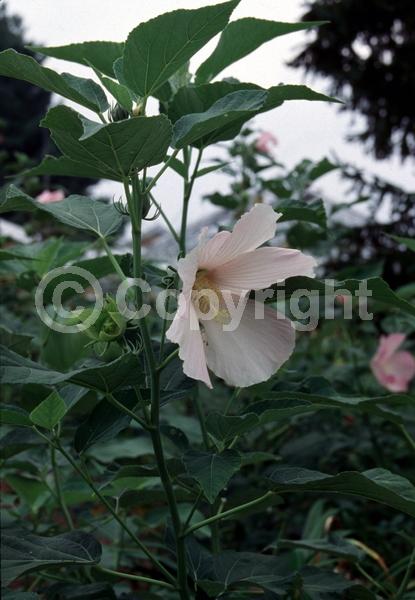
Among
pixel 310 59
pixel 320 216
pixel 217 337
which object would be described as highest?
pixel 310 59

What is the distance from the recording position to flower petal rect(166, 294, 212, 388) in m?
0.62

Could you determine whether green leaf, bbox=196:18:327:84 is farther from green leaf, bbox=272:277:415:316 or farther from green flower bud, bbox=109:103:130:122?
green leaf, bbox=272:277:415:316

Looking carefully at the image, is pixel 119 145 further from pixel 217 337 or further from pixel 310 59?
pixel 310 59

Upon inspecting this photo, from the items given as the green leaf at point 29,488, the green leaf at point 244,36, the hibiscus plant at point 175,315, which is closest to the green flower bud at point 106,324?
the hibiscus plant at point 175,315

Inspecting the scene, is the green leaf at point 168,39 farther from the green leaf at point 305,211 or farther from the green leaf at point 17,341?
the green leaf at point 17,341

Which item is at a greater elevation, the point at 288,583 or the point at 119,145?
the point at 119,145

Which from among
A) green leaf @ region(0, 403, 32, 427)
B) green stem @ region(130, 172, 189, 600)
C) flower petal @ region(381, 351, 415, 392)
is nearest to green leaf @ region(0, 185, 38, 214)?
green stem @ region(130, 172, 189, 600)

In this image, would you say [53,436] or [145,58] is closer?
[145,58]

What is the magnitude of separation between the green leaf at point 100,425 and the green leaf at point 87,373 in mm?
114

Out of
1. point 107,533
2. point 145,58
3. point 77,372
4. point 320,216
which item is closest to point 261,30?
point 145,58

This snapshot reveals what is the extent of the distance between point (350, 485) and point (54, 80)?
465 mm

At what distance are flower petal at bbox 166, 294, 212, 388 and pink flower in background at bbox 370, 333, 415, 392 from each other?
115cm

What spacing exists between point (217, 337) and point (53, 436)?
0.21m

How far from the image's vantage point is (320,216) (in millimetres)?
950
